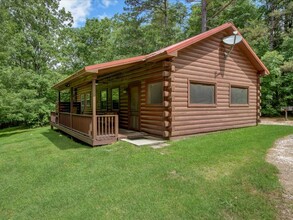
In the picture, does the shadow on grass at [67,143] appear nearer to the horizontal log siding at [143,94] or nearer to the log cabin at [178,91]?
the log cabin at [178,91]

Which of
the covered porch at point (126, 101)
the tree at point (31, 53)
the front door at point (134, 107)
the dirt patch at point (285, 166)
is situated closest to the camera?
the dirt patch at point (285, 166)

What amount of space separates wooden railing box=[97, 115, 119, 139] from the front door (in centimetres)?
160

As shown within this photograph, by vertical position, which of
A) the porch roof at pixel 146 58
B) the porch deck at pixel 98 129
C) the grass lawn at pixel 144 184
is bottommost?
the grass lawn at pixel 144 184

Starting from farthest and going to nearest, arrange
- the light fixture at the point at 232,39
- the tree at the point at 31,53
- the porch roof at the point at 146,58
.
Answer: the tree at the point at 31,53 → the light fixture at the point at 232,39 → the porch roof at the point at 146,58

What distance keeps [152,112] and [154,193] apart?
14.6 feet

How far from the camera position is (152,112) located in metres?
8.00

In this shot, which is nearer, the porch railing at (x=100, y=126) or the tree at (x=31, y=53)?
the porch railing at (x=100, y=126)

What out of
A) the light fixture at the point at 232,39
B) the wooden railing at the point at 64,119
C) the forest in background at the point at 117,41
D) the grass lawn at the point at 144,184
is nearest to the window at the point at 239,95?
the light fixture at the point at 232,39

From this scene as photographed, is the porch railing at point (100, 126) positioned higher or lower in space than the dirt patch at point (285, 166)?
higher

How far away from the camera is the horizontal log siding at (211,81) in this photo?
7488 mm

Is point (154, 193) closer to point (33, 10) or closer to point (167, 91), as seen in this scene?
point (167, 91)

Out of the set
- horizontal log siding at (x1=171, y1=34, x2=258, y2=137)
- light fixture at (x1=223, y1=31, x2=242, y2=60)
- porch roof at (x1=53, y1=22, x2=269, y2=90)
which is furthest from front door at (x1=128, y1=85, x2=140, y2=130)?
light fixture at (x1=223, y1=31, x2=242, y2=60)

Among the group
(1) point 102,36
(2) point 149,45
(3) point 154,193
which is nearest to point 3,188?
(3) point 154,193

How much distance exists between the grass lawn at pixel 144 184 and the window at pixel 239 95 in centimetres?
352
